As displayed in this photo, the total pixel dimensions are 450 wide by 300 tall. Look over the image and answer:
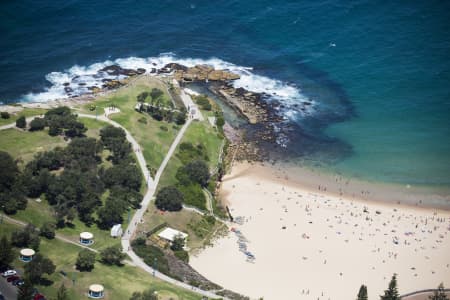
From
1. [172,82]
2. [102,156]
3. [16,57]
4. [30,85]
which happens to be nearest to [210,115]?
[172,82]

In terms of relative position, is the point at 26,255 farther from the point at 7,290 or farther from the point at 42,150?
the point at 42,150

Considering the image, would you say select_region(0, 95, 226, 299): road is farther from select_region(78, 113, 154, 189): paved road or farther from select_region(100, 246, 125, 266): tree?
select_region(100, 246, 125, 266): tree

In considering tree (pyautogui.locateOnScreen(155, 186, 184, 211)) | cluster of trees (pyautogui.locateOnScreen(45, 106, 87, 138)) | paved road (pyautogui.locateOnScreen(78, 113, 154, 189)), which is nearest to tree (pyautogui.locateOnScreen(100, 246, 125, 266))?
tree (pyautogui.locateOnScreen(155, 186, 184, 211))

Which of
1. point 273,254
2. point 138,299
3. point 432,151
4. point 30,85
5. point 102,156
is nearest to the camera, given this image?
point 138,299

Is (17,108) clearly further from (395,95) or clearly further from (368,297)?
(395,95)

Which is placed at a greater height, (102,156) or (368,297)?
(102,156)

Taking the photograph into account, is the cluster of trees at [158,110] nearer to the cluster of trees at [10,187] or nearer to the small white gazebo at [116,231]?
the small white gazebo at [116,231]
